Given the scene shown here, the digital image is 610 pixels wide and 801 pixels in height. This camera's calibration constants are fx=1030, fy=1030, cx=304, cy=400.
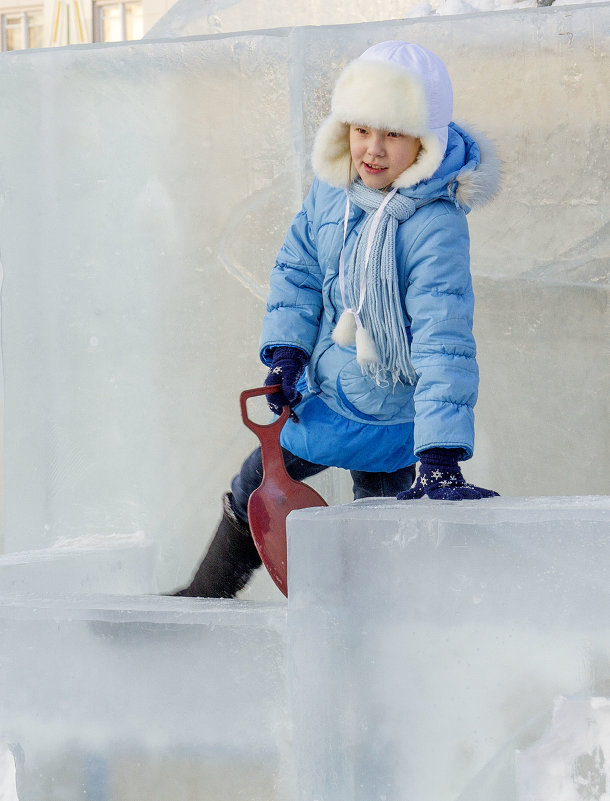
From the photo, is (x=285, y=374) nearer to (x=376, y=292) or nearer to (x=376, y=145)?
(x=376, y=292)

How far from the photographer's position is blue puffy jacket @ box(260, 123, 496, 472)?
1.56 meters

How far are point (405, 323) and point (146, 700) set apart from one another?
706 mm

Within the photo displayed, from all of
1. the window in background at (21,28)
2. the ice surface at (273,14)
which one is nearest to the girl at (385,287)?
the ice surface at (273,14)

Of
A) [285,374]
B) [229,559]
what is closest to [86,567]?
[229,559]

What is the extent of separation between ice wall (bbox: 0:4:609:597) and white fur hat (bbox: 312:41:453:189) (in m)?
0.49

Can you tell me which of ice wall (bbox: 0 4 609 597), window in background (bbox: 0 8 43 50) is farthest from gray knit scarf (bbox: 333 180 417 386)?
window in background (bbox: 0 8 43 50)

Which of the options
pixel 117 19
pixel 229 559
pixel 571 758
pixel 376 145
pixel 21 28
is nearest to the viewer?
pixel 571 758

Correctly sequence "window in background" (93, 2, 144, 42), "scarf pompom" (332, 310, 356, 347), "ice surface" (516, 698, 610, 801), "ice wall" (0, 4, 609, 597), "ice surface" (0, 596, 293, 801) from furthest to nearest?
"window in background" (93, 2, 144, 42), "ice wall" (0, 4, 609, 597), "scarf pompom" (332, 310, 356, 347), "ice surface" (0, 596, 293, 801), "ice surface" (516, 698, 610, 801)

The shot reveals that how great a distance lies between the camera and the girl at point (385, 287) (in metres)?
1.57

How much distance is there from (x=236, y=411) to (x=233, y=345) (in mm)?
141

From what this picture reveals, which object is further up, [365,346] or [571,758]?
[365,346]

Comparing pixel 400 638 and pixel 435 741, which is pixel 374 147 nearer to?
pixel 400 638

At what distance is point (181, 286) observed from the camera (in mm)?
2205

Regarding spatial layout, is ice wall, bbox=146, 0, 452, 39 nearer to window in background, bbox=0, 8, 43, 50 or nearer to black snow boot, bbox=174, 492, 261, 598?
black snow boot, bbox=174, 492, 261, 598
